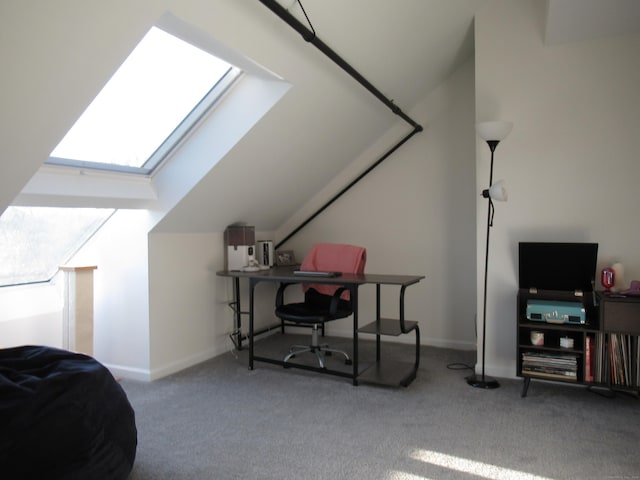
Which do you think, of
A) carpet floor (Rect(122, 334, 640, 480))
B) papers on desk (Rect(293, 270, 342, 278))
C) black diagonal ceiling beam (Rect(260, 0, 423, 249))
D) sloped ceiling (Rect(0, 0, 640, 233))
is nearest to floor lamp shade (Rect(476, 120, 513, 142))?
sloped ceiling (Rect(0, 0, 640, 233))

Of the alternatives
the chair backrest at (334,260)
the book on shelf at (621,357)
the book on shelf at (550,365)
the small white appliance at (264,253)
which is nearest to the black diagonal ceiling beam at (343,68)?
the small white appliance at (264,253)

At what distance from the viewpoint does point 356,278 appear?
3797 mm

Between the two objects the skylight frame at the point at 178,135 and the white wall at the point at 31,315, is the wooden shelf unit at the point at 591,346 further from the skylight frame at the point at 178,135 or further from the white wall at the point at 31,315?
the white wall at the point at 31,315

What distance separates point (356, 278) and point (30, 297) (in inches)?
106

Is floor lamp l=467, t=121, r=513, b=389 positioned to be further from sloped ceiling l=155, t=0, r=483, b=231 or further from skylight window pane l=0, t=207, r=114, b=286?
skylight window pane l=0, t=207, r=114, b=286

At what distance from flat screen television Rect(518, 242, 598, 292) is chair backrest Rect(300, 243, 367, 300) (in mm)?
1249

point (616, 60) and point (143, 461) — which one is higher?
point (616, 60)

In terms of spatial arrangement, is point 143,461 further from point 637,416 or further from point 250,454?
point 637,416

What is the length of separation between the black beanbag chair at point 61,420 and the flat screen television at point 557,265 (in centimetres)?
280

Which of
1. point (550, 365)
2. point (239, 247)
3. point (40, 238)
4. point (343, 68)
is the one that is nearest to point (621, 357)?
point (550, 365)

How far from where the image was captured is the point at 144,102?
132 inches

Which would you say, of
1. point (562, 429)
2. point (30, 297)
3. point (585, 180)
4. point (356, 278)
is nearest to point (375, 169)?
point (356, 278)

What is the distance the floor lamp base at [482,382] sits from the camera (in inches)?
144

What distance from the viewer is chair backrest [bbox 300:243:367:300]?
161 inches
